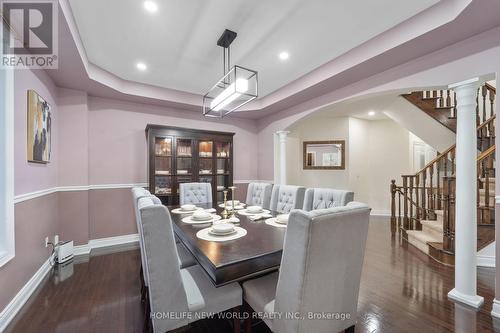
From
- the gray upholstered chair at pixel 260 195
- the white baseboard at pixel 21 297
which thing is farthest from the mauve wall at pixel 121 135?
the gray upholstered chair at pixel 260 195

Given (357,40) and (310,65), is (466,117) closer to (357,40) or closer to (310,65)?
(357,40)

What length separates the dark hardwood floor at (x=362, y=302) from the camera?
1.70 metres

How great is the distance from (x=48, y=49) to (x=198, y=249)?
2.59 meters

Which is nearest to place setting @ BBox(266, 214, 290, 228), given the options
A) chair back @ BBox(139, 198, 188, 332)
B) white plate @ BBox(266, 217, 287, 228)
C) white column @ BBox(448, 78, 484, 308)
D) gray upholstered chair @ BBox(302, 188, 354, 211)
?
white plate @ BBox(266, 217, 287, 228)

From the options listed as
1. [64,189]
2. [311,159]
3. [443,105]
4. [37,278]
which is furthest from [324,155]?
[37,278]

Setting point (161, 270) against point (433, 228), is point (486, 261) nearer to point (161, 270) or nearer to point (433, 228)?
point (433, 228)

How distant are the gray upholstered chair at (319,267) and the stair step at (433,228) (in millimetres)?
2964

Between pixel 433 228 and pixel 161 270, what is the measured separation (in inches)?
157

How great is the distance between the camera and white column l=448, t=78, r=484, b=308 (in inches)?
77.6

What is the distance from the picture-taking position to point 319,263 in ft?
3.41

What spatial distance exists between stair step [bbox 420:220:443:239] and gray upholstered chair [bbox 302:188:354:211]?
2.11 meters

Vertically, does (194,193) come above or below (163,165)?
below

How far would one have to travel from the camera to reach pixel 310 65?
9.65 feet

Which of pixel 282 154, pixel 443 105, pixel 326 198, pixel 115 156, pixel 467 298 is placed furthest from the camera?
pixel 282 154
